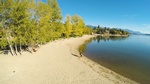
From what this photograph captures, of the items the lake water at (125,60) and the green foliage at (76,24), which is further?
the green foliage at (76,24)

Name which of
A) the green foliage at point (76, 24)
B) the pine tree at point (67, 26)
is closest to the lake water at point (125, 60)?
the pine tree at point (67, 26)

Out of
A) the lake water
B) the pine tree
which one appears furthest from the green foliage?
the lake water

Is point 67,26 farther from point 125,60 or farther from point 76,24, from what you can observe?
point 125,60

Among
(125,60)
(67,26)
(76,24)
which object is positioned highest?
(76,24)

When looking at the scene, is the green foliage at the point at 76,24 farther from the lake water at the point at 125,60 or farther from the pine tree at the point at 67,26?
the lake water at the point at 125,60

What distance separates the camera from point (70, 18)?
207 feet

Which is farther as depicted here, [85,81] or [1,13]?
[1,13]

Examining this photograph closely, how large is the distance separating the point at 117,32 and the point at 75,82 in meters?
185

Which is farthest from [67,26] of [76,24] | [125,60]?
[125,60]

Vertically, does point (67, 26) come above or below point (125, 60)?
above

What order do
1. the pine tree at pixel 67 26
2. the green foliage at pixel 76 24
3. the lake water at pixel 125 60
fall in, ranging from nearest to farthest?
the lake water at pixel 125 60
the pine tree at pixel 67 26
the green foliage at pixel 76 24

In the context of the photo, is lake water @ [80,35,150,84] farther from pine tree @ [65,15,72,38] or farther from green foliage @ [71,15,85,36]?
green foliage @ [71,15,85,36]

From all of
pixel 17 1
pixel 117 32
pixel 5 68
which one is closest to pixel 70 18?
pixel 17 1

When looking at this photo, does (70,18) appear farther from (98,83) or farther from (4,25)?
(98,83)
